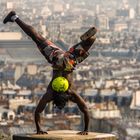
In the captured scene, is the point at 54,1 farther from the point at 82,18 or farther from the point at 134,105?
the point at 134,105

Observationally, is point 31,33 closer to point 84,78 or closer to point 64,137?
point 64,137

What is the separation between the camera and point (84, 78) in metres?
59.8

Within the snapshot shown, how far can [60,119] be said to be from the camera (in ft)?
116

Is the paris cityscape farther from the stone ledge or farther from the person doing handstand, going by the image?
the stone ledge

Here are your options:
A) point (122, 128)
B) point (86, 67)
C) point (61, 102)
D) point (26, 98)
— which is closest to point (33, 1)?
point (86, 67)

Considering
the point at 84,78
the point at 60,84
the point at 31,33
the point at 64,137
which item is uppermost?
the point at 84,78

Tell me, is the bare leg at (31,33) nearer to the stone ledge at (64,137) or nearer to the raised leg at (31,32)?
the raised leg at (31,32)

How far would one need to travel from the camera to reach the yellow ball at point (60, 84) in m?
7.53

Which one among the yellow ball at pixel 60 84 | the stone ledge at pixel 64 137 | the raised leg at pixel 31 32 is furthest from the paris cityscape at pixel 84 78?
the stone ledge at pixel 64 137

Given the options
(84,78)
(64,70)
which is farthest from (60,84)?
(84,78)

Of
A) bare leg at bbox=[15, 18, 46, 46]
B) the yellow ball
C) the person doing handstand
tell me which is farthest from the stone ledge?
bare leg at bbox=[15, 18, 46, 46]

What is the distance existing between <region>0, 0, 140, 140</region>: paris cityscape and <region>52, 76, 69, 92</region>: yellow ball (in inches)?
161

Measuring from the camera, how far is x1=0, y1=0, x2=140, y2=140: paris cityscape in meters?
32.7

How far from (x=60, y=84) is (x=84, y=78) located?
52256 mm
